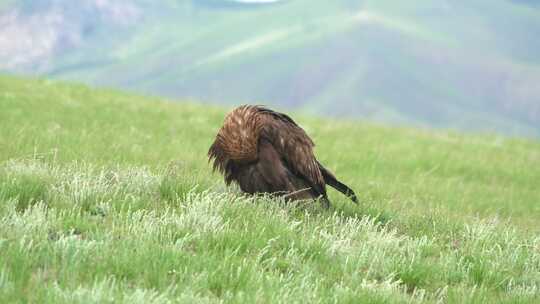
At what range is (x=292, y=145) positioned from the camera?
320 inches

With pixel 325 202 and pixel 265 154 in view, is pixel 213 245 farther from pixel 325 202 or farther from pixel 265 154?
pixel 325 202

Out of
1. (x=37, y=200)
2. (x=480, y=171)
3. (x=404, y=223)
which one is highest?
(x=37, y=200)

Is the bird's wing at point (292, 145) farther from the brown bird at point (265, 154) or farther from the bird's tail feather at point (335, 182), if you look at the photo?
the bird's tail feather at point (335, 182)

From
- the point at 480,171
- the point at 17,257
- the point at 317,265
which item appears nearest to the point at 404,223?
the point at 317,265

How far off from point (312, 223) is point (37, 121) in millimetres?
9657

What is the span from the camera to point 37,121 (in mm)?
15148

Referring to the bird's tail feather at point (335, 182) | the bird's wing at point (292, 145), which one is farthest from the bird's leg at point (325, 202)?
the bird's tail feather at point (335, 182)

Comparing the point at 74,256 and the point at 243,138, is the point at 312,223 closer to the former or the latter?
the point at 243,138

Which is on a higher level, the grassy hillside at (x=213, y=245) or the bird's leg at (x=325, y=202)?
the grassy hillside at (x=213, y=245)

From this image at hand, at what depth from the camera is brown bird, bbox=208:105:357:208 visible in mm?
7840

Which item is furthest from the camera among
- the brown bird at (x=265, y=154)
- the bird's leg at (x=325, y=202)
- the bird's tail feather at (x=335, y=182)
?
the bird's tail feather at (x=335, y=182)

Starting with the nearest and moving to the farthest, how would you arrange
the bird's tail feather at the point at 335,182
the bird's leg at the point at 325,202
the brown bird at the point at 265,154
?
1. the brown bird at the point at 265,154
2. the bird's leg at the point at 325,202
3. the bird's tail feather at the point at 335,182

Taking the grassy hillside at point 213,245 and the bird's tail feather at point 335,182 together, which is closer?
the grassy hillside at point 213,245

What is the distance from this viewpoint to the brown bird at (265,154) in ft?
25.7
